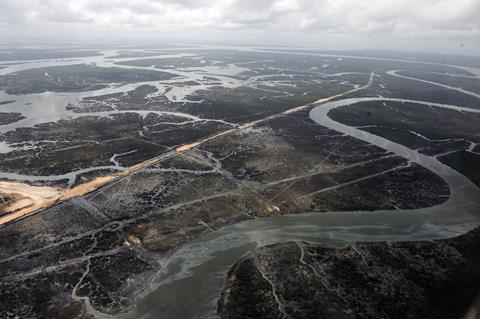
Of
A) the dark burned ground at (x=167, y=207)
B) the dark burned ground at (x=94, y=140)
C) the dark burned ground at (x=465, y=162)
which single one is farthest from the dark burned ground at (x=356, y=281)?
the dark burned ground at (x=94, y=140)

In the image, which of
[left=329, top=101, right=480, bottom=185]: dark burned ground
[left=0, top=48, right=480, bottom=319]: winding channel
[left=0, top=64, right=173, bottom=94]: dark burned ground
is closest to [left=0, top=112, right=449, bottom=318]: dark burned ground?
[left=0, top=48, right=480, bottom=319]: winding channel

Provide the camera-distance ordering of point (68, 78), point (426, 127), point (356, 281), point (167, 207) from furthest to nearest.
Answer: point (68, 78)
point (426, 127)
point (167, 207)
point (356, 281)

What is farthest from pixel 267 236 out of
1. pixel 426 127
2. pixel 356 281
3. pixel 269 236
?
pixel 426 127

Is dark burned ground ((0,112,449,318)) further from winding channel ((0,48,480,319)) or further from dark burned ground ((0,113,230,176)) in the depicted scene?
dark burned ground ((0,113,230,176))

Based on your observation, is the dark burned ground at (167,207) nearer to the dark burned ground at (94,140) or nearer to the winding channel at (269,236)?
the winding channel at (269,236)

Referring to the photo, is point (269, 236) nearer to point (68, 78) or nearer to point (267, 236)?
point (267, 236)

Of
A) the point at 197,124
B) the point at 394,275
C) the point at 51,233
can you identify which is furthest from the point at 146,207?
the point at 197,124

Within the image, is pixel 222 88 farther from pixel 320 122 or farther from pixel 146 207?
pixel 146 207
